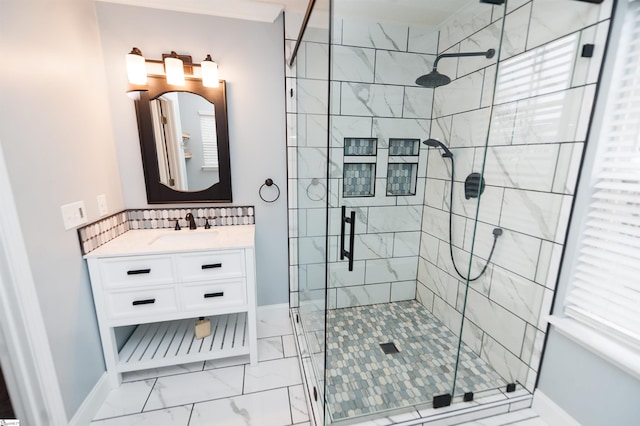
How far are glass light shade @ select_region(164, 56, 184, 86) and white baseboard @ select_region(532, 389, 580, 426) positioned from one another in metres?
2.90

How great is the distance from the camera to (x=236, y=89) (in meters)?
1.91

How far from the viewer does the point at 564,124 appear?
1265 millimetres

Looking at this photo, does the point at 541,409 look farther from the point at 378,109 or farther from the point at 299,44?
the point at 299,44

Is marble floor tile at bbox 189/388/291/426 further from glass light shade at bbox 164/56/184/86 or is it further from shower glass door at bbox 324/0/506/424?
glass light shade at bbox 164/56/184/86

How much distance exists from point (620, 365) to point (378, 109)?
191 cm

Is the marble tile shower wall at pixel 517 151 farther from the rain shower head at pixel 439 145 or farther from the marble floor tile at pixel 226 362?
the marble floor tile at pixel 226 362

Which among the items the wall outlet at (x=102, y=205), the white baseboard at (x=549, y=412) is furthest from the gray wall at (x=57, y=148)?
the white baseboard at (x=549, y=412)

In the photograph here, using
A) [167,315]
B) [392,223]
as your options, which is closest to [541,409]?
[392,223]

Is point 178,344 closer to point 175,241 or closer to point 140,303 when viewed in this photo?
point 140,303

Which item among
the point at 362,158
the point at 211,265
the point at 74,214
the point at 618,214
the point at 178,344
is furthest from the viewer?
the point at 362,158

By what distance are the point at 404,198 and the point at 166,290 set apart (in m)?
1.92

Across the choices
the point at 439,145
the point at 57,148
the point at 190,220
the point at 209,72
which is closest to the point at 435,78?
the point at 439,145

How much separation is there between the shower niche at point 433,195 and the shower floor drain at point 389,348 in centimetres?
2

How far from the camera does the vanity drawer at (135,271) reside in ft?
4.89
